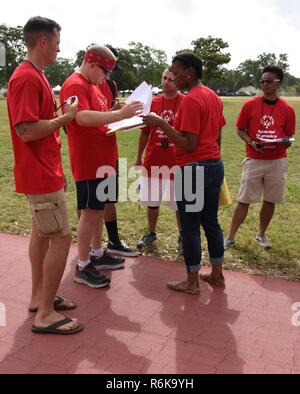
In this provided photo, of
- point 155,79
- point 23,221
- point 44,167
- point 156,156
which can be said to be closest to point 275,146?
point 156,156

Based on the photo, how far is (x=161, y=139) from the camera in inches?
180

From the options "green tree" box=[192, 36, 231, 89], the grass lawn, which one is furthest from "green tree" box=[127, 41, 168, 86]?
the grass lawn

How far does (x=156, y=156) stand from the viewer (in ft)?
15.2

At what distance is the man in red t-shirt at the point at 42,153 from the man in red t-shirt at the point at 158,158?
5.67 ft

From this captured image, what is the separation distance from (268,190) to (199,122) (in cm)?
179

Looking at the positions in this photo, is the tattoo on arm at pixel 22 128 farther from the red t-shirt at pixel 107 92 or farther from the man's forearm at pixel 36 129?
the red t-shirt at pixel 107 92

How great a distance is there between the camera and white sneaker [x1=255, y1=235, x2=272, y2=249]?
191 inches

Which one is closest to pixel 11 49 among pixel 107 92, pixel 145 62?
pixel 145 62

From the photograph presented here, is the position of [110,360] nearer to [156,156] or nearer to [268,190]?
[156,156]

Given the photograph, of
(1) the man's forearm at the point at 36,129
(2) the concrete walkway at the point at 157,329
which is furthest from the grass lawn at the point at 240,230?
(1) the man's forearm at the point at 36,129

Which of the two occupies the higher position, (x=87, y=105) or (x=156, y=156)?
(x=87, y=105)

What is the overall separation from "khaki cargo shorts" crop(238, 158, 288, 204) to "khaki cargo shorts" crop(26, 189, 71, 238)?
2486 millimetres

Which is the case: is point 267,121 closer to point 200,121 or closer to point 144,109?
point 200,121

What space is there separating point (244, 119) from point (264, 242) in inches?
56.1
